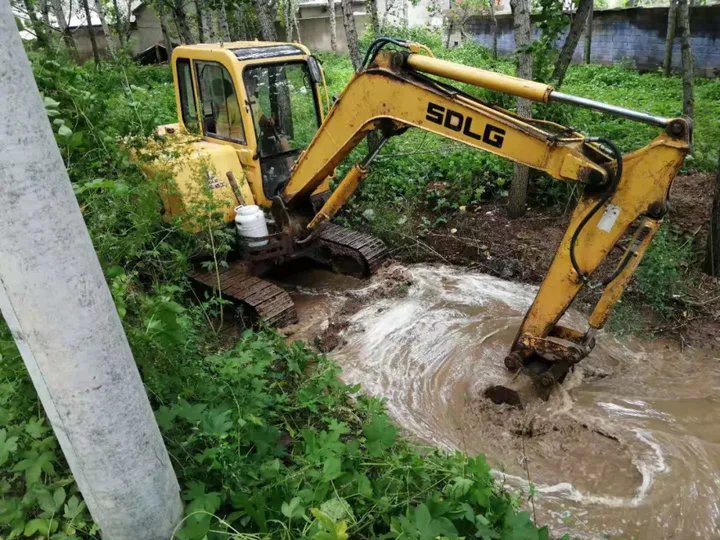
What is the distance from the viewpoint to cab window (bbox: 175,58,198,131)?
5.86 meters

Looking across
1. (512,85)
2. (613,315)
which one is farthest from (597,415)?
(512,85)

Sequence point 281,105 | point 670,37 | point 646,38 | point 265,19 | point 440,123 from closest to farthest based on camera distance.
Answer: point 440,123, point 281,105, point 265,19, point 670,37, point 646,38

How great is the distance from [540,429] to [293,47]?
426 cm

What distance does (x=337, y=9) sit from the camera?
25594 mm

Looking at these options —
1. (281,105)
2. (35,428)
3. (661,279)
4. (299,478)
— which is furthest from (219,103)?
(661,279)

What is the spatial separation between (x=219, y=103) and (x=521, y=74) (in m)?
3.25

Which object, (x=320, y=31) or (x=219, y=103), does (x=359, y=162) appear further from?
(x=320, y=31)

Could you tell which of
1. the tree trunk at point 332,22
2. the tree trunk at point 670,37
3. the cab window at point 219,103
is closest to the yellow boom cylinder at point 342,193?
the cab window at point 219,103

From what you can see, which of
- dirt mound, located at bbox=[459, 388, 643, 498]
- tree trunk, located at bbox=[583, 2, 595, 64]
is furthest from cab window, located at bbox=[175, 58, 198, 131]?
tree trunk, located at bbox=[583, 2, 595, 64]

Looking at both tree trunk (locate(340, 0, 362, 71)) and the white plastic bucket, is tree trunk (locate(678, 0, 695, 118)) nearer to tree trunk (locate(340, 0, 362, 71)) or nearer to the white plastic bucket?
tree trunk (locate(340, 0, 362, 71))

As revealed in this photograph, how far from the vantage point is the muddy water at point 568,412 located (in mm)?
3451

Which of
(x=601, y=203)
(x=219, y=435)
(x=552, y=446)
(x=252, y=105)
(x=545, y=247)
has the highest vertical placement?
(x=252, y=105)

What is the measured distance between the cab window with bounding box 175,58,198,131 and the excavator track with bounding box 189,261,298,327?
1.63 meters

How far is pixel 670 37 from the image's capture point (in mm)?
12812
